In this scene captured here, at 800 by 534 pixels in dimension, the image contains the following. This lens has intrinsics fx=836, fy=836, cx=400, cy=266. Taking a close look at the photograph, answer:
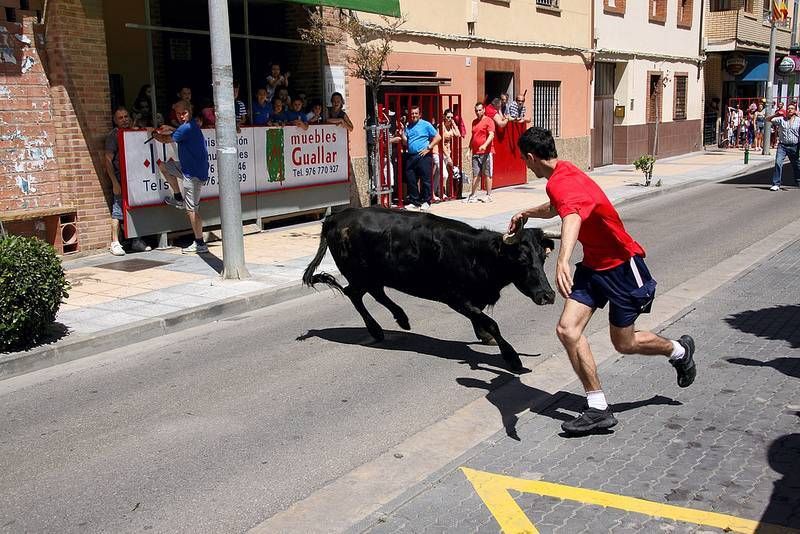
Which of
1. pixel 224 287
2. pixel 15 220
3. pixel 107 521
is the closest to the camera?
pixel 107 521

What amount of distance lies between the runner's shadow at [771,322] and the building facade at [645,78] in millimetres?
17897

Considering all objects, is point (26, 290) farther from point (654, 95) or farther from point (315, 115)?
point (654, 95)

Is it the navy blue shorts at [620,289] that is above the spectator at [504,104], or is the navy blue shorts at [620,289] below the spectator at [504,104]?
below

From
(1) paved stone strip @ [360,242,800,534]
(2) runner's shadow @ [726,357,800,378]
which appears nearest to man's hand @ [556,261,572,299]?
(1) paved stone strip @ [360,242,800,534]

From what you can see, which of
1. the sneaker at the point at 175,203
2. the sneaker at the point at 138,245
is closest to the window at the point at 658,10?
the sneaker at the point at 175,203

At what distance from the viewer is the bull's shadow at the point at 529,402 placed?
18.0ft

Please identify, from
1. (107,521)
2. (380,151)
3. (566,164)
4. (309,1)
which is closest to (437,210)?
(380,151)

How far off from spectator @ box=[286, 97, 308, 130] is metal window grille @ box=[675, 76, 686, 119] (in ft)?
66.9

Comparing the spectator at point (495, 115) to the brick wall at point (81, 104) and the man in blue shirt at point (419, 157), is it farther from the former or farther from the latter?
the brick wall at point (81, 104)

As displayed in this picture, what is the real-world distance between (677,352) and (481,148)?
39.4ft

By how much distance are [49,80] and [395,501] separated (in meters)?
9.00

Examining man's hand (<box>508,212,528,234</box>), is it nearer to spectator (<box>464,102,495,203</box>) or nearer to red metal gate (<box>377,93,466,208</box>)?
red metal gate (<box>377,93,466,208</box>)

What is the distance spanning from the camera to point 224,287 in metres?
9.60

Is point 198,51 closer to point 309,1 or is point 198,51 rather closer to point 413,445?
point 309,1
